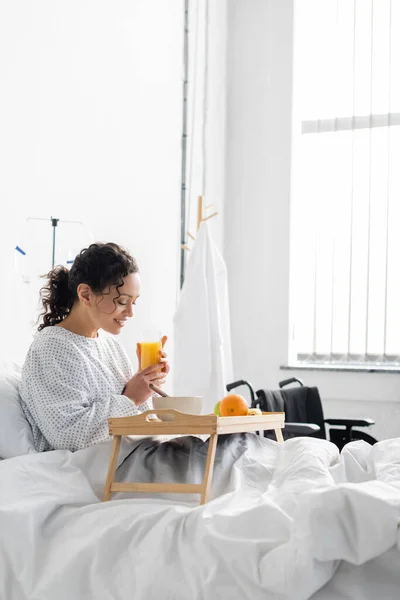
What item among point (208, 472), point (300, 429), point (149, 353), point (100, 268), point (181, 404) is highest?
point (100, 268)

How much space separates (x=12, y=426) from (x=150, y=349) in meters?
0.45

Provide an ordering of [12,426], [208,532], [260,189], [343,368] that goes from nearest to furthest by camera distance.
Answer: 1. [208,532]
2. [12,426]
3. [343,368]
4. [260,189]

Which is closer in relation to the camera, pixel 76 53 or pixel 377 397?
pixel 76 53

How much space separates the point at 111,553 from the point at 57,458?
0.45 m

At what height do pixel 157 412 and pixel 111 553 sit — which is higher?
pixel 157 412

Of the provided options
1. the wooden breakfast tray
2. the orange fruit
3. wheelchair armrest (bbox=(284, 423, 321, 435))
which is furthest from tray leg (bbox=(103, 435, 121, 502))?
wheelchair armrest (bbox=(284, 423, 321, 435))

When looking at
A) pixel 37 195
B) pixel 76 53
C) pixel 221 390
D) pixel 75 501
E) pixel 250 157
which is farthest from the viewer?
pixel 250 157

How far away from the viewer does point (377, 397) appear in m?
4.71

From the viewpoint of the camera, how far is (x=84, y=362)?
2.31 meters

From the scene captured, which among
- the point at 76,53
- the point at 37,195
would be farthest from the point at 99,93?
the point at 37,195

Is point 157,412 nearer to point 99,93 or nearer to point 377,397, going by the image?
point 99,93

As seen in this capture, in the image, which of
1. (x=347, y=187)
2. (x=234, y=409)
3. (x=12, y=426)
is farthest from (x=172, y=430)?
(x=347, y=187)

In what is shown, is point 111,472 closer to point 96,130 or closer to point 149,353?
point 149,353

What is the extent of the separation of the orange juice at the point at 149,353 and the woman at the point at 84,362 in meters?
0.03
